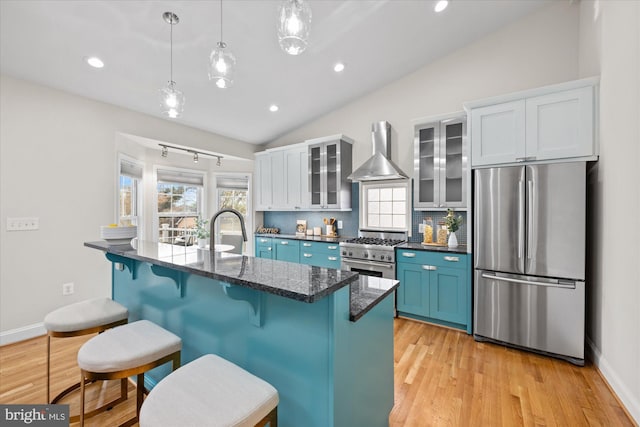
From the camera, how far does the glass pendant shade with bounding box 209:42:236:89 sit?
1723 millimetres

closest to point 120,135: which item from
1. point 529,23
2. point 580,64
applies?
point 529,23

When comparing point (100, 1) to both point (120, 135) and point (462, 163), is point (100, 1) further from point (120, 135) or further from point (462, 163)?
point (462, 163)

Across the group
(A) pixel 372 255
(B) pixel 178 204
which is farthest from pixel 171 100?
(B) pixel 178 204

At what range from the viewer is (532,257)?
255 cm

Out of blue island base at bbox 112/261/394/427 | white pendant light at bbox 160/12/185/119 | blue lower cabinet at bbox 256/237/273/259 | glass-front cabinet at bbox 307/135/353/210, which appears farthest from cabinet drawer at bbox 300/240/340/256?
white pendant light at bbox 160/12/185/119

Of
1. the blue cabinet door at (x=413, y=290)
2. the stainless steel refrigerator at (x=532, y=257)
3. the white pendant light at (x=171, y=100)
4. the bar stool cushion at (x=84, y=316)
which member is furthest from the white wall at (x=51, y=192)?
the stainless steel refrigerator at (x=532, y=257)

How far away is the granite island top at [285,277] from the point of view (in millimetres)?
1000

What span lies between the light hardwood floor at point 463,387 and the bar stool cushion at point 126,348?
77cm

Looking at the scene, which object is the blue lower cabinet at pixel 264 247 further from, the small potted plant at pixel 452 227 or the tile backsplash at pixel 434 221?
the small potted plant at pixel 452 227

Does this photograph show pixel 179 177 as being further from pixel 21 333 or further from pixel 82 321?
pixel 82 321

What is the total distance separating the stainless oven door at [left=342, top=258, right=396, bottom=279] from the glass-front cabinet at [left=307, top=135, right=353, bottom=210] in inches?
36.0

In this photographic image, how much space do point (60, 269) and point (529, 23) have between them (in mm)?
6022

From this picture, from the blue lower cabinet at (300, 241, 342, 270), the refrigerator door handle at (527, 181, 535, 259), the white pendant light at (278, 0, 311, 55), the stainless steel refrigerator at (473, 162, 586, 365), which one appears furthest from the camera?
the blue lower cabinet at (300, 241, 342, 270)

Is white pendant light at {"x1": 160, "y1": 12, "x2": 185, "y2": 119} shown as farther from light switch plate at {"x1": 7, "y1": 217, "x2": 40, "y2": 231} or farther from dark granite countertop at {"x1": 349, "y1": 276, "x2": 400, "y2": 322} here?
light switch plate at {"x1": 7, "y1": 217, "x2": 40, "y2": 231}
